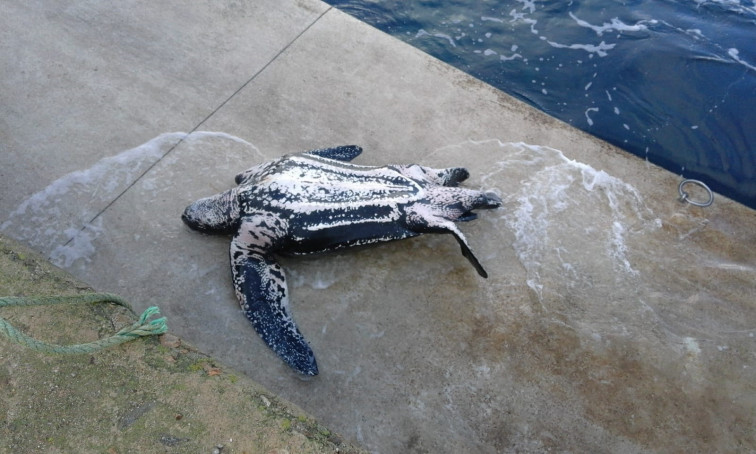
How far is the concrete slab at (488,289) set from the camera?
3268mm

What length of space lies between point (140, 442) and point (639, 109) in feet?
17.5

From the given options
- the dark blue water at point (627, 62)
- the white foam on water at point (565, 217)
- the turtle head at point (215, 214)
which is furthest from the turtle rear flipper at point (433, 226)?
the dark blue water at point (627, 62)

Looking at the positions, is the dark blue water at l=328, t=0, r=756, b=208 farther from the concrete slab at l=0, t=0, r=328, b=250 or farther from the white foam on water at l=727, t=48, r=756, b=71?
the concrete slab at l=0, t=0, r=328, b=250

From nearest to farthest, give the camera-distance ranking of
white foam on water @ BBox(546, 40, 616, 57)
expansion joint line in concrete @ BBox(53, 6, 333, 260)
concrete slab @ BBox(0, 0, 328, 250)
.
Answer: expansion joint line in concrete @ BBox(53, 6, 333, 260) → concrete slab @ BBox(0, 0, 328, 250) → white foam on water @ BBox(546, 40, 616, 57)

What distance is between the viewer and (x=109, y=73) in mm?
4902

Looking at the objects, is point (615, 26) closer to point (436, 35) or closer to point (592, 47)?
point (592, 47)

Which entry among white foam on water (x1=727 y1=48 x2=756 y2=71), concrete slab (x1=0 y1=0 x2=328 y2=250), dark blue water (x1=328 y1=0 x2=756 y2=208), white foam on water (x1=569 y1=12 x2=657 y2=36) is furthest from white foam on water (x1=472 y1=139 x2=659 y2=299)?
white foam on water (x1=727 y1=48 x2=756 y2=71)

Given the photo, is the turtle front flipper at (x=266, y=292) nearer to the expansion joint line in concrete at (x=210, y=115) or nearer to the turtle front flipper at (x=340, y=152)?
the turtle front flipper at (x=340, y=152)

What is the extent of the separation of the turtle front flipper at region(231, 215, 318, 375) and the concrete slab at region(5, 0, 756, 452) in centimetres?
10

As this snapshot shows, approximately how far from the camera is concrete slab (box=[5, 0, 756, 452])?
3.27 metres

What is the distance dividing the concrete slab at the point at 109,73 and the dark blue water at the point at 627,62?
5.32 feet

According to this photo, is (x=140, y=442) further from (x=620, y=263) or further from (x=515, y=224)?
(x=620, y=263)

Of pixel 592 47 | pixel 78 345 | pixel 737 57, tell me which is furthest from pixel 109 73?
pixel 737 57

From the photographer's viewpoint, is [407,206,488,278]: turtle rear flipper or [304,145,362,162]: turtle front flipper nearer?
[407,206,488,278]: turtle rear flipper
